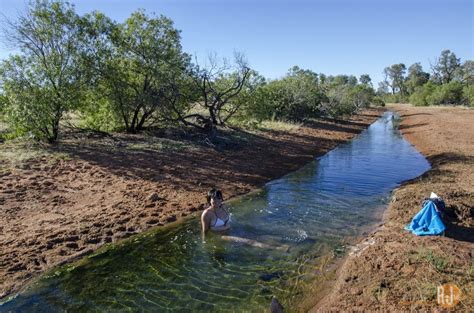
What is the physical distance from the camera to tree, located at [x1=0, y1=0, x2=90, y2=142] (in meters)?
13.1

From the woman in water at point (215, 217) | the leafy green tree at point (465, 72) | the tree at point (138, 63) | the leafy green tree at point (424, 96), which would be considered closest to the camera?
the woman in water at point (215, 217)

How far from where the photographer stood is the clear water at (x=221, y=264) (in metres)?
5.32

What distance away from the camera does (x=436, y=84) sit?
82.9 meters

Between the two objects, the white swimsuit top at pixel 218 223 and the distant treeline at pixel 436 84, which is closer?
the white swimsuit top at pixel 218 223

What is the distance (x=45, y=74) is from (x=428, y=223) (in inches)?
561

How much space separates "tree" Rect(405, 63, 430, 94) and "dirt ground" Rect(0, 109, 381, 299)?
297 feet

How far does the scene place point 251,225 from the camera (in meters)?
8.28

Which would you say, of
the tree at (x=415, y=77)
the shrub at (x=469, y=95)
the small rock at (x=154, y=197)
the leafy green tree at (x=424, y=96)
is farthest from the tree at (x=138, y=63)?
the tree at (x=415, y=77)

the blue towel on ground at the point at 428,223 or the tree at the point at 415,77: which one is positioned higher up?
the tree at the point at 415,77

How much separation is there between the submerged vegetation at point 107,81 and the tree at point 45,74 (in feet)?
0.11

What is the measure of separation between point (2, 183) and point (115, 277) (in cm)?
597

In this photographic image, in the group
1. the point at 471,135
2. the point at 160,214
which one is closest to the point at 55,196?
the point at 160,214

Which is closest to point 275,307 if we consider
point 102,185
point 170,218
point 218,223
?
point 218,223

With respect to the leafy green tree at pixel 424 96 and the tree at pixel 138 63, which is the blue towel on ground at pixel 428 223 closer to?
the tree at pixel 138 63
